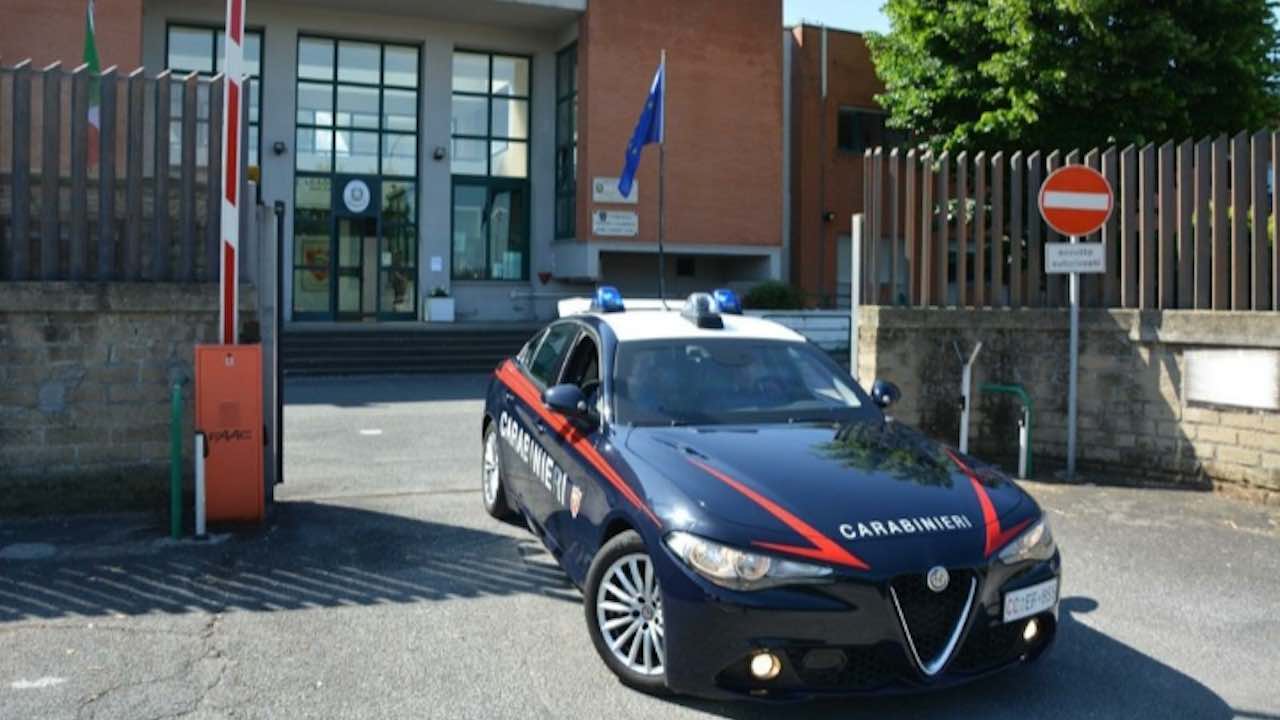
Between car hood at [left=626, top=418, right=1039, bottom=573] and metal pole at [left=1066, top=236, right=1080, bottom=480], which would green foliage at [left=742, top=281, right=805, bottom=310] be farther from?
car hood at [left=626, top=418, right=1039, bottom=573]

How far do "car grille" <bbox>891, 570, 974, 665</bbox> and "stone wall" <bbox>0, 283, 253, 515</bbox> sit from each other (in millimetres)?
5137

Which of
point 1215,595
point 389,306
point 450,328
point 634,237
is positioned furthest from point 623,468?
point 389,306

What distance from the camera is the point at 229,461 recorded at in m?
6.85

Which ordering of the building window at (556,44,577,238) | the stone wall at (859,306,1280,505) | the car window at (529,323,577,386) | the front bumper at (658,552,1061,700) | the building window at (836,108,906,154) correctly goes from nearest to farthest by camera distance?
the front bumper at (658,552,1061,700)
the car window at (529,323,577,386)
the stone wall at (859,306,1280,505)
the building window at (556,44,577,238)
the building window at (836,108,906,154)

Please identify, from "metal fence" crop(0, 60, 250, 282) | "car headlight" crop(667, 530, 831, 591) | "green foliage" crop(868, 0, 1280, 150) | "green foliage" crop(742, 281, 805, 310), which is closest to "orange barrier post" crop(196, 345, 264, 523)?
"metal fence" crop(0, 60, 250, 282)

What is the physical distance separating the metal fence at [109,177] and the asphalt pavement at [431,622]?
1.79 m

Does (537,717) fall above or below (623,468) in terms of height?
below

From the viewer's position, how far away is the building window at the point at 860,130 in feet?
90.4

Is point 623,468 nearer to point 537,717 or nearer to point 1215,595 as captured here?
point 537,717

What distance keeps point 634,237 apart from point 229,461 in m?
17.6

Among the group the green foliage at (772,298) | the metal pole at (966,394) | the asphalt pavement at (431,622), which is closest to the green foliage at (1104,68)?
the green foliage at (772,298)

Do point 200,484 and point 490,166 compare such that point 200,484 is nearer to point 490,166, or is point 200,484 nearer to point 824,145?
point 490,166

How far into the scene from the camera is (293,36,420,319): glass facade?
947 inches

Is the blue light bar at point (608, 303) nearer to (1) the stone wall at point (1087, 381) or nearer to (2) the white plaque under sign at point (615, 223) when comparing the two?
(1) the stone wall at point (1087, 381)
